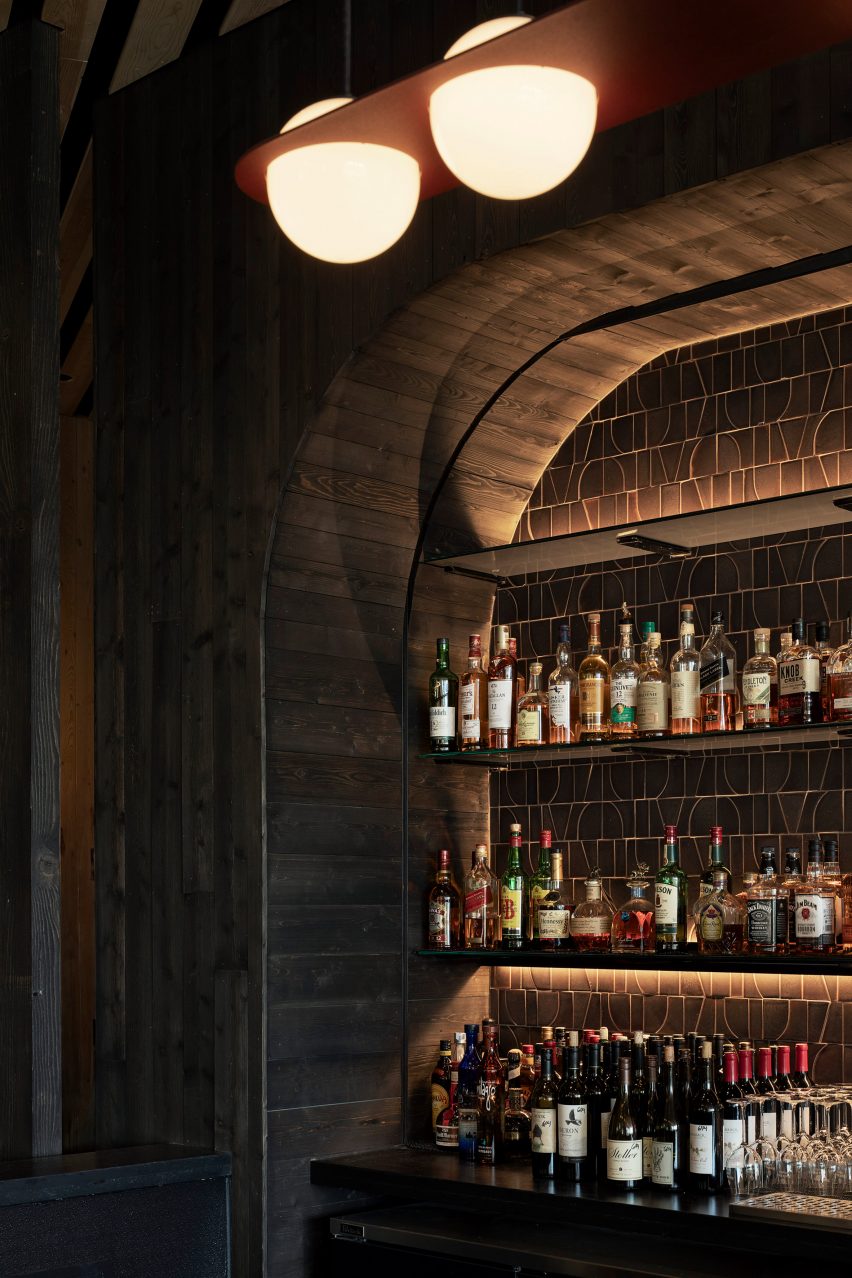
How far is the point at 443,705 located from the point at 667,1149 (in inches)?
48.0

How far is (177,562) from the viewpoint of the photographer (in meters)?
3.79

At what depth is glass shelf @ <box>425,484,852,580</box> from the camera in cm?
313

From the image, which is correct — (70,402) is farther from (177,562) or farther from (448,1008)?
(448,1008)

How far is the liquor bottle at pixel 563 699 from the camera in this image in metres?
3.57

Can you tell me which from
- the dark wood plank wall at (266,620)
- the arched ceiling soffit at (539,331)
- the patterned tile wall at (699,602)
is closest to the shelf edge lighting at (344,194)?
the arched ceiling soffit at (539,331)

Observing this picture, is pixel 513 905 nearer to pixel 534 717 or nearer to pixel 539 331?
pixel 534 717

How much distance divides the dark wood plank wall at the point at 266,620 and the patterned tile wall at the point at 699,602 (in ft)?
0.50

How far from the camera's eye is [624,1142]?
306cm

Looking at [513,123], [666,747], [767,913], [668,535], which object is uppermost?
[513,123]

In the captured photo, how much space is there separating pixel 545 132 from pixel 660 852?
7.72ft

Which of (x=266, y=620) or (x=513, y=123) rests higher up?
(x=513, y=123)

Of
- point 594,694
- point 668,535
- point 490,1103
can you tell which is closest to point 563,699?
point 594,694

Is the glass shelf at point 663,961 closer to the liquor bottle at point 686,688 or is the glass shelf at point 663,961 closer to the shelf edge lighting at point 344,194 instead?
the liquor bottle at point 686,688

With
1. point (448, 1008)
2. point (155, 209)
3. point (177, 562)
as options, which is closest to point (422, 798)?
point (448, 1008)
